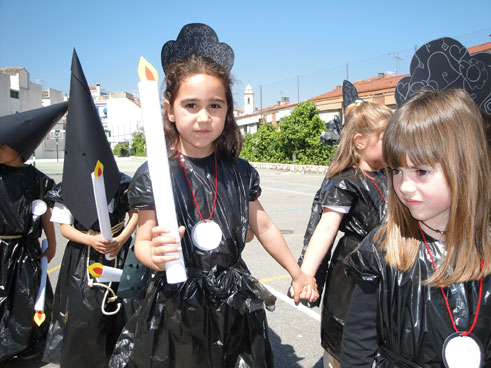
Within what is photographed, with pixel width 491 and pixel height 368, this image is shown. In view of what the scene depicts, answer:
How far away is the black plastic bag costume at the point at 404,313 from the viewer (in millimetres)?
1252

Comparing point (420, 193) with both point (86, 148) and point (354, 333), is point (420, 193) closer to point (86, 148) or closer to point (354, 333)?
point (354, 333)

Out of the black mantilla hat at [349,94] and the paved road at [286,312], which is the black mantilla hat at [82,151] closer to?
the paved road at [286,312]

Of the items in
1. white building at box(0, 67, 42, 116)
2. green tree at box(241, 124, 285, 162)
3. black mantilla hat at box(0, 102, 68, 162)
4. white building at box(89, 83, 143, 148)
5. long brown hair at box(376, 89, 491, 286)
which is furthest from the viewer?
white building at box(89, 83, 143, 148)

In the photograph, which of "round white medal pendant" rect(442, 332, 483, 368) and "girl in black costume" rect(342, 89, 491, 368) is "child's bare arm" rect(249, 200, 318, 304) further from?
"round white medal pendant" rect(442, 332, 483, 368)

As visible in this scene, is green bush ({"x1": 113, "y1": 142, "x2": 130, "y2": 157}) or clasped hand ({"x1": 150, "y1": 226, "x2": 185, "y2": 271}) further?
green bush ({"x1": 113, "y1": 142, "x2": 130, "y2": 157})

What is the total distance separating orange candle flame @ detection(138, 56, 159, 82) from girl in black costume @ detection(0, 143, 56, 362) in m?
2.01

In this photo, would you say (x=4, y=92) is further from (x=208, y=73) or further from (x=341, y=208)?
(x=341, y=208)

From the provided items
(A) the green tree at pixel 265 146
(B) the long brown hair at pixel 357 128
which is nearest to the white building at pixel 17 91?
(A) the green tree at pixel 265 146

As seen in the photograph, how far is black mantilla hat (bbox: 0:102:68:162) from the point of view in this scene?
2758mm

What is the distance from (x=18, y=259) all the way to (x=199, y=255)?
1962 mm

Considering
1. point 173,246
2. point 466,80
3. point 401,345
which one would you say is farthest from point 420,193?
point 173,246

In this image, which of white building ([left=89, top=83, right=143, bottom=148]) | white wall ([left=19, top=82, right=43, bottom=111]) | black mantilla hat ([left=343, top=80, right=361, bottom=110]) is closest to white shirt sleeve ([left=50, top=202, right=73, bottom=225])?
black mantilla hat ([left=343, top=80, right=361, bottom=110])

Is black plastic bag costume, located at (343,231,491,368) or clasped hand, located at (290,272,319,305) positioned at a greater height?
black plastic bag costume, located at (343,231,491,368)

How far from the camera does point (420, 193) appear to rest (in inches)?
48.6
